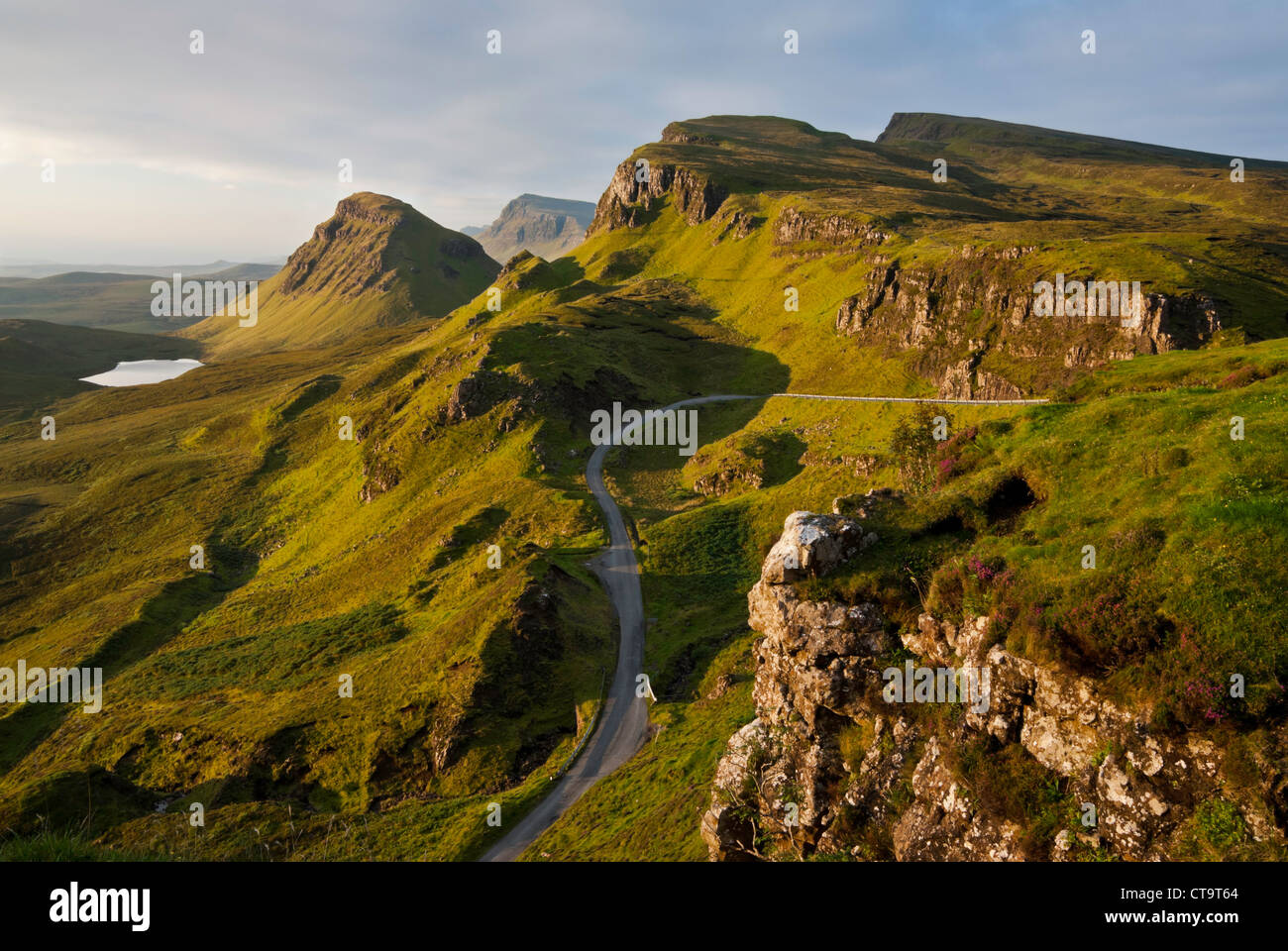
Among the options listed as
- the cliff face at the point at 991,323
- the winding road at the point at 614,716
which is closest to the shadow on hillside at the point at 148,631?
the winding road at the point at 614,716

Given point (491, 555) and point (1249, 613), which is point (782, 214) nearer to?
point (491, 555)

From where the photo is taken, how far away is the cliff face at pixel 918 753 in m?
15.9

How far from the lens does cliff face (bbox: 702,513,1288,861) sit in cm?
1588

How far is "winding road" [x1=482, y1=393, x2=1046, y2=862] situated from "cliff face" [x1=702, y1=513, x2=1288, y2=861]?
2058 centimetres

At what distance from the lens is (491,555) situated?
247 feet

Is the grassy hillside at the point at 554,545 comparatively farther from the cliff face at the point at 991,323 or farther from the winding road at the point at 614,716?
Answer: the winding road at the point at 614,716

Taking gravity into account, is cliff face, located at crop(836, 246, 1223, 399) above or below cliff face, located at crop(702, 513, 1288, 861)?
above

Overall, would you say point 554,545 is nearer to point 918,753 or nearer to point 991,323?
point 918,753

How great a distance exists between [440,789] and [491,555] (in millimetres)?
31431

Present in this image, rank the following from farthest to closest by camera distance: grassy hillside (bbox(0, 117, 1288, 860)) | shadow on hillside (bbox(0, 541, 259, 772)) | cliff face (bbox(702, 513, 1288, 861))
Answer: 1. shadow on hillside (bbox(0, 541, 259, 772))
2. grassy hillside (bbox(0, 117, 1288, 860))
3. cliff face (bbox(702, 513, 1288, 861))

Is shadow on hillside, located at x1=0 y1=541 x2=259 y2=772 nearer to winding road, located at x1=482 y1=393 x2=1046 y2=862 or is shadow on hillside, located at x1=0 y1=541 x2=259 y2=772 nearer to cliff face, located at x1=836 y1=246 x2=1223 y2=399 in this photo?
winding road, located at x1=482 y1=393 x2=1046 y2=862

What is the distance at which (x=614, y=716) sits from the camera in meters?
51.5

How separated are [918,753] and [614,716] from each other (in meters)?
34.7

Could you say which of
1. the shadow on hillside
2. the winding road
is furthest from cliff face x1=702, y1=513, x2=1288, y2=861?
the shadow on hillside
